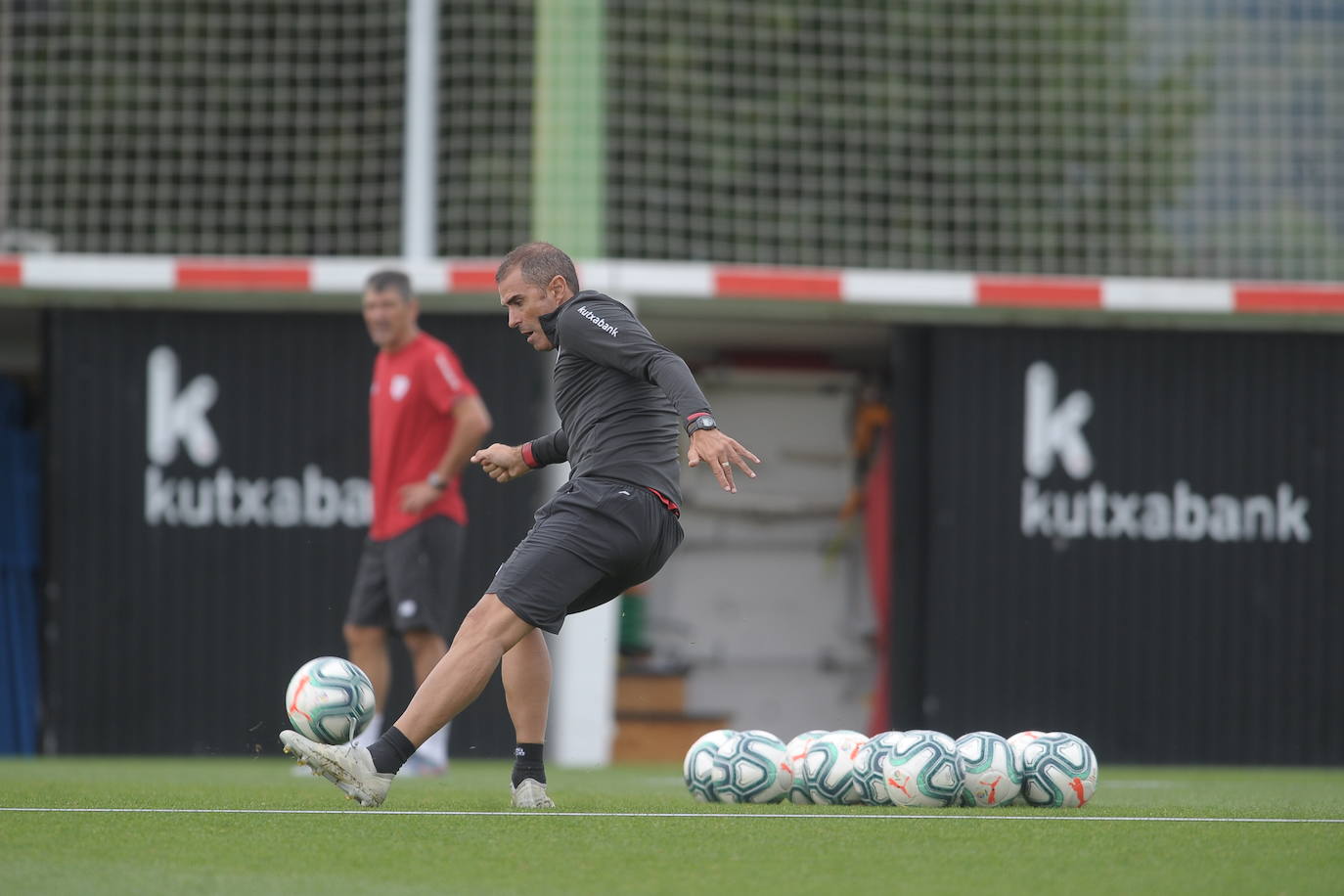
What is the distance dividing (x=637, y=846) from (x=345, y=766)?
102 cm

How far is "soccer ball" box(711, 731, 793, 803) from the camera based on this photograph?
6.00 m

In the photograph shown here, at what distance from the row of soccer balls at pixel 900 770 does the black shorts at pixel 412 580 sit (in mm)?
2416

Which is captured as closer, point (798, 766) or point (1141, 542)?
point (798, 766)

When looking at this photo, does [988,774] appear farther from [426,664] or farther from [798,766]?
[426,664]

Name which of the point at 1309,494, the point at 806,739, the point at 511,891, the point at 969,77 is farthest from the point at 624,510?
the point at 969,77

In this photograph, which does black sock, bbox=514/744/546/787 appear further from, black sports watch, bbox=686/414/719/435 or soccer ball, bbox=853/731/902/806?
black sports watch, bbox=686/414/719/435

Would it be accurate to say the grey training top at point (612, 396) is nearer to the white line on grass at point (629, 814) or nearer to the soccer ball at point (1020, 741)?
the white line on grass at point (629, 814)

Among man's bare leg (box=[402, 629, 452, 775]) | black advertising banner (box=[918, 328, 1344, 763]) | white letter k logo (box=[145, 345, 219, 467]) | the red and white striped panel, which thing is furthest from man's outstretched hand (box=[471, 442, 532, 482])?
black advertising banner (box=[918, 328, 1344, 763])

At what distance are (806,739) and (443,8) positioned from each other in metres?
9.69

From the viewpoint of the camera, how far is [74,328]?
11.0 metres

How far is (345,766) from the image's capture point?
5.12m

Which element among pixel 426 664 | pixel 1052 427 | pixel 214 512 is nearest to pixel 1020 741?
pixel 426 664

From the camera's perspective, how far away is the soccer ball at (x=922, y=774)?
5.71m

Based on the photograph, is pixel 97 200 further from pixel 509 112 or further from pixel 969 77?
pixel 969 77
